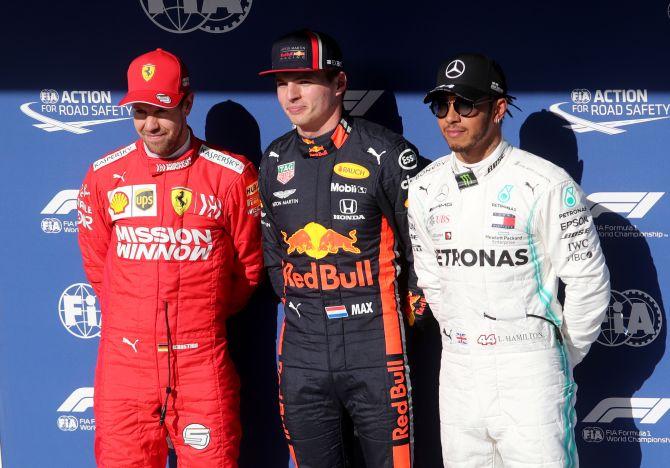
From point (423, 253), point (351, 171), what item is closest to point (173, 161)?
point (351, 171)

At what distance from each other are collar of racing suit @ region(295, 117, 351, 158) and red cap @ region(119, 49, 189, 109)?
1.77 ft

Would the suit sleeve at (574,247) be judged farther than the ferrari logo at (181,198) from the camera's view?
No

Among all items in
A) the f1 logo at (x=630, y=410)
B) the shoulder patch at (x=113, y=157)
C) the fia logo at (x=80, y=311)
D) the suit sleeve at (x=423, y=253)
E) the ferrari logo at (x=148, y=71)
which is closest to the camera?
the suit sleeve at (x=423, y=253)

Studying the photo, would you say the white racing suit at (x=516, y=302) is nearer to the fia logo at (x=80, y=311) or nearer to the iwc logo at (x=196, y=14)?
the iwc logo at (x=196, y=14)

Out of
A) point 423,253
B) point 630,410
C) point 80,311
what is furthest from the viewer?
point 80,311

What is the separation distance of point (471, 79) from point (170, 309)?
1.45 m

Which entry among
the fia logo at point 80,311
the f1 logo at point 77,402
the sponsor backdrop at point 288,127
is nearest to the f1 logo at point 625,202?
the sponsor backdrop at point 288,127

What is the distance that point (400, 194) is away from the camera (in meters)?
3.36

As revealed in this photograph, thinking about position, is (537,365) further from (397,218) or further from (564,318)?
(397,218)

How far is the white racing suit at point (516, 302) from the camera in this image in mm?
2980

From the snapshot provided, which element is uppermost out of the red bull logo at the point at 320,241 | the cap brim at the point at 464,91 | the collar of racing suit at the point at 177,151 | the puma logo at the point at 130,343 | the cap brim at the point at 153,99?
the cap brim at the point at 153,99

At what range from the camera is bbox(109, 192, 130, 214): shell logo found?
356 centimetres

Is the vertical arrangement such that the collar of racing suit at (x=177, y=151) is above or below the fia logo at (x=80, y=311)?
above

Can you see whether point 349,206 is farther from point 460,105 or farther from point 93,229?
point 93,229
